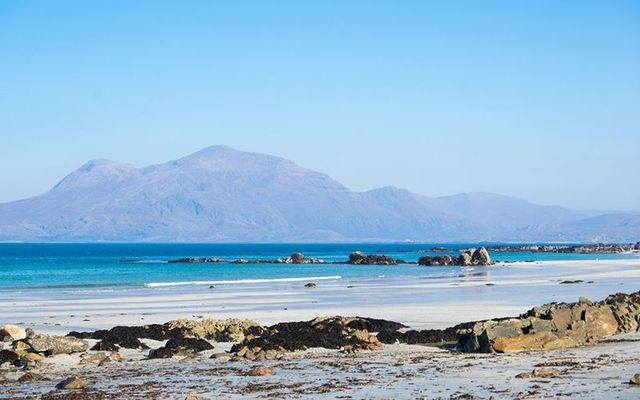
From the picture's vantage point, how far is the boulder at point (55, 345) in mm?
21391

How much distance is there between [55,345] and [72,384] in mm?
5404

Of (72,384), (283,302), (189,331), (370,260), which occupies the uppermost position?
(370,260)

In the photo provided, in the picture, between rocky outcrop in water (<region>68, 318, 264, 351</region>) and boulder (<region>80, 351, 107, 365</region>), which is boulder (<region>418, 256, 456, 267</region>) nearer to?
rocky outcrop in water (<region>68, 318, 264, 351</region>)

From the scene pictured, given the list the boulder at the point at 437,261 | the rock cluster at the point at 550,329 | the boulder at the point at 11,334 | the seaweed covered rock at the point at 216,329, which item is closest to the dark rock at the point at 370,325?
the seaweed covered rock at the point at 216,329

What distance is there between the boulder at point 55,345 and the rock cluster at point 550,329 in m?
9.23

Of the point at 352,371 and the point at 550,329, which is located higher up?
the point at 550,329

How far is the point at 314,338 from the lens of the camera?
2255 centimetres

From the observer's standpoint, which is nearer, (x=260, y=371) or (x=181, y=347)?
(x=260, y=371)

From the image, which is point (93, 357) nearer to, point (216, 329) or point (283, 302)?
point (216, 329)

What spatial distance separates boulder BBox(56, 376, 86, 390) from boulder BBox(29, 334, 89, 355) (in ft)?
15.9

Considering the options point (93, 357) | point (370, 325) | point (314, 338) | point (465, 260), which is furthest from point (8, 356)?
point (465, 260)

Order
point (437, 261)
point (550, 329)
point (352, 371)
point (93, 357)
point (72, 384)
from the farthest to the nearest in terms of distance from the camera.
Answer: point (437, 261) < point (550, 329) < point (93, 357) < point (352, 371) < point (72, 384)

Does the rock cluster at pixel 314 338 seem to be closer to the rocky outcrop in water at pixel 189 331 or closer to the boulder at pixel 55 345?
the rocky outcrop in water at pixel 189 331

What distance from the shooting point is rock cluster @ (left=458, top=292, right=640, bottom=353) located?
66.0 feet
